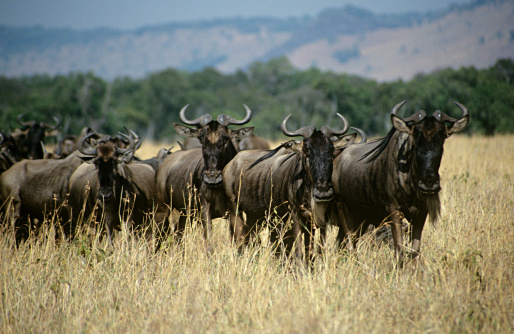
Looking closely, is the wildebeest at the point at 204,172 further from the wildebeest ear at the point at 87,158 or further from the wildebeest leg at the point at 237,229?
the wildebeest ear at the point at 87,158

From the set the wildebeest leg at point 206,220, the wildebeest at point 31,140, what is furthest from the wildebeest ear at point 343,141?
the wildebeest at point 31,140

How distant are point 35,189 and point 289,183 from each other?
496 centimetres

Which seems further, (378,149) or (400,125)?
(378,149)

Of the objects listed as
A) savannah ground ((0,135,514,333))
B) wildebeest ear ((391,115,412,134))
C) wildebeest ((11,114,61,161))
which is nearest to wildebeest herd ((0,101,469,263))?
wildebeest ear ((391,115,412,134))

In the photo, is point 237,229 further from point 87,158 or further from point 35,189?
point 35,189

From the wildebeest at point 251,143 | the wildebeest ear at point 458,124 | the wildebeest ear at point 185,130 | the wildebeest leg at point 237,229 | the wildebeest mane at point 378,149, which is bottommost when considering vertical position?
the wildebeest leg at point 237,229

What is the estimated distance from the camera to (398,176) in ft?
17.9

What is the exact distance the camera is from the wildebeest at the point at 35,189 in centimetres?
870

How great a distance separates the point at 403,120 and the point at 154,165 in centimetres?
513

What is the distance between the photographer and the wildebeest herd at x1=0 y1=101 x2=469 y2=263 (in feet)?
18.0

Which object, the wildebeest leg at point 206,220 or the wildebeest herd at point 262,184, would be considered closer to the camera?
the wildebeest herd at point 262,184

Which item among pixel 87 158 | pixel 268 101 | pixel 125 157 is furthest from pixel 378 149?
pixel 268 101

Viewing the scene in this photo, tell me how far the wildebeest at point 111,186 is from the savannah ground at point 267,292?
0.98m

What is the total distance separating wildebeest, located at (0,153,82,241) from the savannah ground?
7.81 ft
